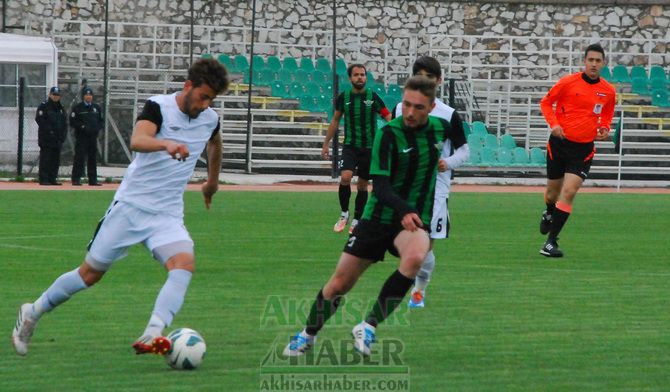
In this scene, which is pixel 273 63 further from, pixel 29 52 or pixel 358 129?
pixel 358 129

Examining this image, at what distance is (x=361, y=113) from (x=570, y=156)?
3.62 meters

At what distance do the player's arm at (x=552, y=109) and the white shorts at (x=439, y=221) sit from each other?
4.43 metres

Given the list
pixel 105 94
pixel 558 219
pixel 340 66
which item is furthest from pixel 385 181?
pixel 340 66

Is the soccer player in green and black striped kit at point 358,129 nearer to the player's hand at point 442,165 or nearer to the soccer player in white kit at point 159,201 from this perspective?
the player's hand at point 442,165

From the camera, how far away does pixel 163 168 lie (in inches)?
316

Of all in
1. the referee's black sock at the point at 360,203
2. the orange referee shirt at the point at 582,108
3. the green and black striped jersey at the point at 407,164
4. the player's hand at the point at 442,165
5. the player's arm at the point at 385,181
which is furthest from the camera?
the referee's black sock at the point at 360,203

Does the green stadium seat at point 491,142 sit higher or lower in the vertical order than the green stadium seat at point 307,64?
lower

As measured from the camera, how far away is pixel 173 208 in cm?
808

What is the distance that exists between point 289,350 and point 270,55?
28.6m

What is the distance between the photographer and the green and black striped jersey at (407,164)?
827 cm

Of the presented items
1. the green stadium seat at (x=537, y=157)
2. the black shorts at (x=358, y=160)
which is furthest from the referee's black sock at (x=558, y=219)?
the green stadium seat at (x=537, y=157)

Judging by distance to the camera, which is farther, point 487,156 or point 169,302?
point 487,156

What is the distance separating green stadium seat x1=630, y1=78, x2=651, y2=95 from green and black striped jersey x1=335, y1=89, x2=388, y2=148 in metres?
18.5

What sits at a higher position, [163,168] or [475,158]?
[163,168]
